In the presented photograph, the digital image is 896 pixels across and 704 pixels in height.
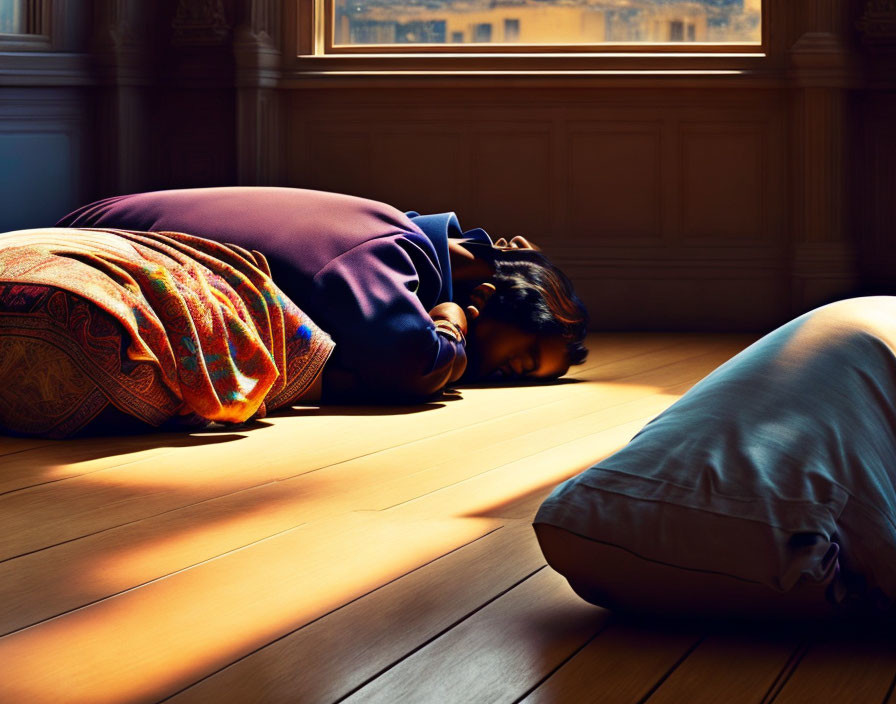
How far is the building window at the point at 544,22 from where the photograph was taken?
15.8 feet

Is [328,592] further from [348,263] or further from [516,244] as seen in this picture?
[516,244]

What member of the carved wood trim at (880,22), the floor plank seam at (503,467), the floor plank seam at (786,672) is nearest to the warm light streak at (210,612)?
the floor plank seam at (503,467)

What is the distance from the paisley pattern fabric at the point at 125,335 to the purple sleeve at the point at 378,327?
0.19m

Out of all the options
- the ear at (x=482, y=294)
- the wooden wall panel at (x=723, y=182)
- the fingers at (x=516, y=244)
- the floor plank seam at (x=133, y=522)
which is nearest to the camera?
the floor plank seam at (x=133, y=522)

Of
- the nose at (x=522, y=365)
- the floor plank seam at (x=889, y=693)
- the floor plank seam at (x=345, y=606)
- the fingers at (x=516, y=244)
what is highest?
the fingers at (x=516, y=244)

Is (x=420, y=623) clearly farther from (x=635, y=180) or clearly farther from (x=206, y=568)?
(x=635, y=180)

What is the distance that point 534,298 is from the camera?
10.2 feet

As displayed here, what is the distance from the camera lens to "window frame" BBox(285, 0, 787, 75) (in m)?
4.71

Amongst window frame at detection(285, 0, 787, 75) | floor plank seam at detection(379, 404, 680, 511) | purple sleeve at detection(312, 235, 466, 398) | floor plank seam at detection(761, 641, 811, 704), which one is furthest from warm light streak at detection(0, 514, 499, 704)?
window frame at detection(285, 0, 787, 75)

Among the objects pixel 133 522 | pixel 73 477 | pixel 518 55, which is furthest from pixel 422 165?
pixel 133 522

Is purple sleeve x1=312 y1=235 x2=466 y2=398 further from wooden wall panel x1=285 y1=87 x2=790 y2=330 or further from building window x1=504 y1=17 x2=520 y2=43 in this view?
building window x1=504 y1=17 x2=520 y2=43

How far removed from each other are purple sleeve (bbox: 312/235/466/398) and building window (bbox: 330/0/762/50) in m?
2.26

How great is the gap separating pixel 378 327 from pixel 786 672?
1.73m

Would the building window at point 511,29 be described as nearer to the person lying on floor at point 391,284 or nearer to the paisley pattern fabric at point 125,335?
the person lying on floor at point 391,284
